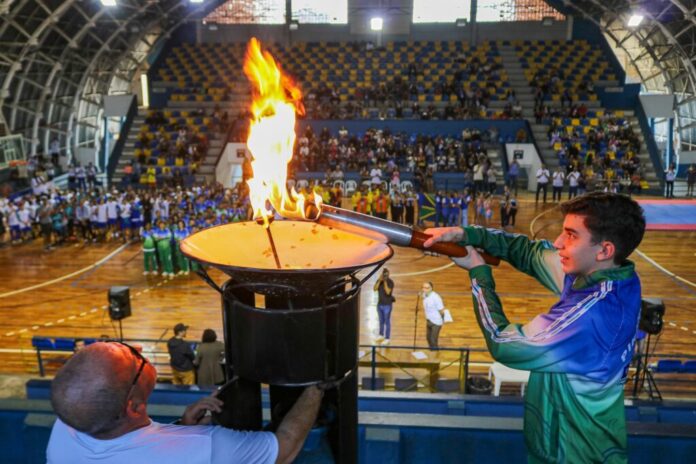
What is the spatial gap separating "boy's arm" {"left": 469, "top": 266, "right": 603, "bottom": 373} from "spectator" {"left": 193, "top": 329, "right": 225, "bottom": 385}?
5.40m

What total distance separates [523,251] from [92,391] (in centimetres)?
178

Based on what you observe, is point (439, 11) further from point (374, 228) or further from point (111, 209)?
point (374, 228)

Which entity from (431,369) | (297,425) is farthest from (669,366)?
(297,425)

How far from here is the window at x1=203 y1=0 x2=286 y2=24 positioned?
106 ft

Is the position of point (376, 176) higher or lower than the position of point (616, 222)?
lower

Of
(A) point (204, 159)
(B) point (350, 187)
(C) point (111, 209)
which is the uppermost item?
(A) point (204, 159)

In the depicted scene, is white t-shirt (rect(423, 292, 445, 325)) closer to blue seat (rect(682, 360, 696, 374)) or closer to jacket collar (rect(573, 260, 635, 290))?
blue seat (rect(682, 360, 696, 374))

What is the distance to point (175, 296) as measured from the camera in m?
11.9

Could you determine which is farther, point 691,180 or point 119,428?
point 691,180

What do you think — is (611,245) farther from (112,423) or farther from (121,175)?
(121,175)

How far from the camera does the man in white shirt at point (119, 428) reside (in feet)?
5.43

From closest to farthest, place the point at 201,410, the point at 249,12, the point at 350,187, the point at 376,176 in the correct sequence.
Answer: the point at 201,410 → the point at 376,176 → the point at 350,187 → the point at 249,12

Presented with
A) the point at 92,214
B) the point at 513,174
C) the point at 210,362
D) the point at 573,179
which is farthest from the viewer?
the point at 513,174

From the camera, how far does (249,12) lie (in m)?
32.9
